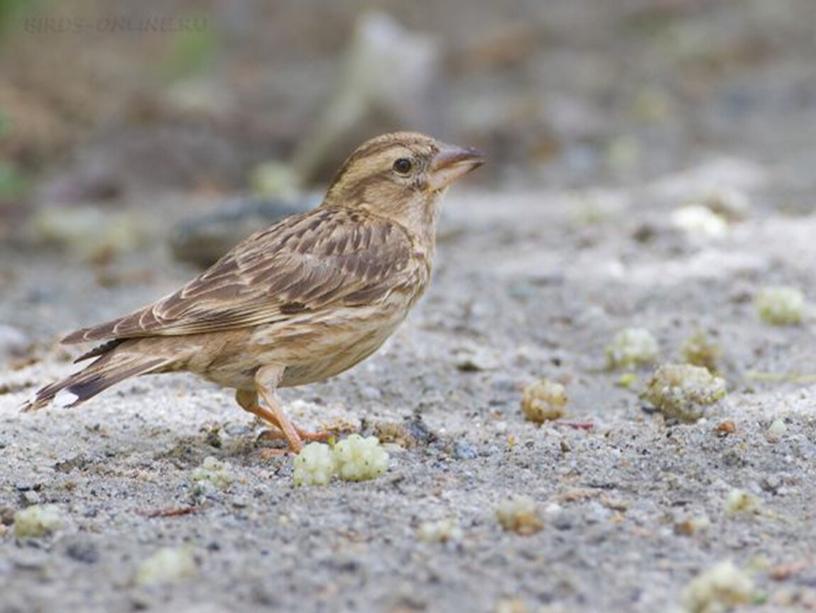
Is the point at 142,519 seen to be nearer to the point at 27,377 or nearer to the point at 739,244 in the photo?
the point at 27,377

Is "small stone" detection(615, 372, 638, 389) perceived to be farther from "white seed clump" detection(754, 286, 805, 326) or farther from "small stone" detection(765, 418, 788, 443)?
"small stone" detection(765, 418, 788, 443)

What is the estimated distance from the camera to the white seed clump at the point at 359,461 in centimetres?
499

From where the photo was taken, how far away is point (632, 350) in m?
6.83

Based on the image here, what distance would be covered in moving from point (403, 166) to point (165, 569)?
2.94 metres

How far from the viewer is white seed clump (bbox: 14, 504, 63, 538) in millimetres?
4438

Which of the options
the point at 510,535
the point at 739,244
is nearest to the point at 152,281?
the point at 739,244

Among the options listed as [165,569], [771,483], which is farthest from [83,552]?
[771,483]

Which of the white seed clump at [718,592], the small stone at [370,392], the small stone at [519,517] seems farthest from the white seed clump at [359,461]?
the small stone at [370,392]

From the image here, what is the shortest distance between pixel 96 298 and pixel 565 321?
9.60 ft

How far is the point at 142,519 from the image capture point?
4656 millimetres

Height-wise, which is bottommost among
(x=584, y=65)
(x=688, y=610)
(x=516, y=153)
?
(x=688, y=610)

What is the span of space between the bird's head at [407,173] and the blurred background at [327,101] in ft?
8.40

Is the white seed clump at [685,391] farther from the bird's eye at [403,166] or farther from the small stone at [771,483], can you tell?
the bird's eye at [403,166]

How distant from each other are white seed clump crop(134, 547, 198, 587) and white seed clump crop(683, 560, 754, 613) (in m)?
1.33
